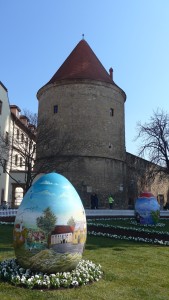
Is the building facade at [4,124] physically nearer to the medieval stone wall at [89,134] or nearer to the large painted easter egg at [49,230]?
the medieval stone wall at [89,134]

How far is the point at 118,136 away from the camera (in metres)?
33.9

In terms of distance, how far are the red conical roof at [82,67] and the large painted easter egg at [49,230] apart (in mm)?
27834

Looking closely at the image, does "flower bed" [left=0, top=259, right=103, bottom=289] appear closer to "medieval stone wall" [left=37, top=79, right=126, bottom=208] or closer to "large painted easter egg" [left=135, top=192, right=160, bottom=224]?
"large painted easter egg" [left=135, top=192, right=160, bottom=224]

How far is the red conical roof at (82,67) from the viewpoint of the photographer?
111 feet

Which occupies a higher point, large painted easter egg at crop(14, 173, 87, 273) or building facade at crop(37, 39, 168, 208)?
building facade at crop(37, 39, 168, 208)

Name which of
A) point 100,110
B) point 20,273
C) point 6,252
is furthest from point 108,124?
point 20,273

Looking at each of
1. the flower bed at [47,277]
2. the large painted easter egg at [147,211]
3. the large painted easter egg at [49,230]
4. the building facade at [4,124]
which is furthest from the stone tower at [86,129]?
the flower bed at [47,277]

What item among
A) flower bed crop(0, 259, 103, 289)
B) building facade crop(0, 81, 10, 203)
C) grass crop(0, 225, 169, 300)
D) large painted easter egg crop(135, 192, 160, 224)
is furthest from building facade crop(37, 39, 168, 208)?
flower bed crop(0, 259, 103, 289)

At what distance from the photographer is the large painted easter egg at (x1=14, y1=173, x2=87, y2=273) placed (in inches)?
234

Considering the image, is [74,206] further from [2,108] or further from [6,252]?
[2,108]

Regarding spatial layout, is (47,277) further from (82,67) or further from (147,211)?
(82,67)

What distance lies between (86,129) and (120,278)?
25.9 m

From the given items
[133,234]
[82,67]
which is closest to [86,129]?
[82,67]

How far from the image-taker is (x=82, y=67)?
34.9 m
